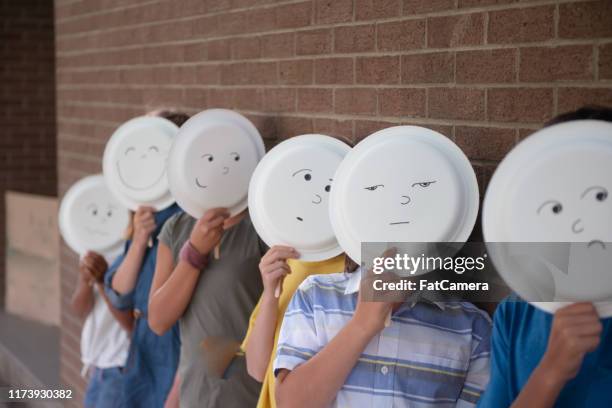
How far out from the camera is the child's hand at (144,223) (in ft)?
10.5

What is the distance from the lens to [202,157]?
8.78 ft

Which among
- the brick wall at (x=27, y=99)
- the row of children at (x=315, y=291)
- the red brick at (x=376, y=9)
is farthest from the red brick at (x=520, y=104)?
the brick wall at (x=27, y=99)

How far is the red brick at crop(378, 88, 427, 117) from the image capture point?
2416 mm

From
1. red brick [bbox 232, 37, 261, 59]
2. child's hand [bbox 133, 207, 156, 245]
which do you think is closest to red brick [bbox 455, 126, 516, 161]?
red brick [bbox 232, 37, 261, 59]

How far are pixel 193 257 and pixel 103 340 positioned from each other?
1.18m

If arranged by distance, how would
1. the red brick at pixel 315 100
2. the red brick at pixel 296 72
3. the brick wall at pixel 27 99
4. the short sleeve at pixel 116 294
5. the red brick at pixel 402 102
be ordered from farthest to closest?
the brick wall at pixel 27 99, the short sleeve at pixel 116 294, the red brick at pixel 296 72, the red brick at pixel 315 100, the red brick at pixel 402 102

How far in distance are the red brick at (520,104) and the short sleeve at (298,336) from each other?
60 cm

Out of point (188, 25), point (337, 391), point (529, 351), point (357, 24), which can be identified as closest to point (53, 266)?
Answer: point (188, 25)

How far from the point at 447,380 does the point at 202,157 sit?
1072 millimetres

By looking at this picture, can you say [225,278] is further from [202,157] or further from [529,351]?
[529,351]

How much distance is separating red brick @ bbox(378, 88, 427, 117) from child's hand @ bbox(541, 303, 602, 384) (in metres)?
0.95

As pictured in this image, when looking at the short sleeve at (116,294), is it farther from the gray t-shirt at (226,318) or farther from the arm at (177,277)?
the gray t-shirt at (226,318)


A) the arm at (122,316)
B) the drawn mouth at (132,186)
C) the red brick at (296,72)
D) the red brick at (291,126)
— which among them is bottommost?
the arm at (122,316)

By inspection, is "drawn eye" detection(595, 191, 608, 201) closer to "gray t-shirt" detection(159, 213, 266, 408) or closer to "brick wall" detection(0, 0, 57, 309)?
"gray t-shirt" detection(159, 213, 266, 408)
